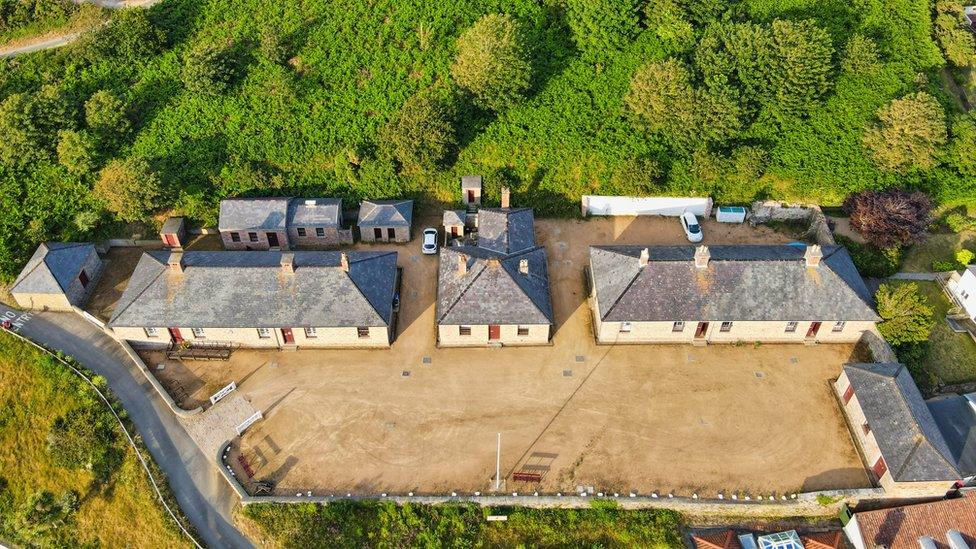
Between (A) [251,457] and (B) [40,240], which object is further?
(B) [40,240]

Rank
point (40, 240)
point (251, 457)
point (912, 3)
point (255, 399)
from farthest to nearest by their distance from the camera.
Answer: point (912, 3), point (40, 240), point (255, 399), point (251, 457)

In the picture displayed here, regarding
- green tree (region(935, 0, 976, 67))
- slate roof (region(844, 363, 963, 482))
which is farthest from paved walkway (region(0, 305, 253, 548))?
green tree (region(935, 0, 976, 67))

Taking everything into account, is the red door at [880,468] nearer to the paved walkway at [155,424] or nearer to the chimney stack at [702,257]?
the chimney stack at [702,257]

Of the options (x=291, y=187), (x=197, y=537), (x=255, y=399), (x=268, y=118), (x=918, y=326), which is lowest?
(x=197, y=537)

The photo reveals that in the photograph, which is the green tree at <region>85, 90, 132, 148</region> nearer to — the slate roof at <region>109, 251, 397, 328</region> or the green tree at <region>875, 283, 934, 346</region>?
the slate roof at <region>109, 251, 397, 328</region>

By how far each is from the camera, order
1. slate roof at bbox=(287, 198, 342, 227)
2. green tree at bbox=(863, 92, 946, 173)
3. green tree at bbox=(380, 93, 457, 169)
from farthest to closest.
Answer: green tree at bbox=(380, 93, 457, 169) → slate roof at bbox=(287, 198, 342, 227) → green tree at bbox=(863, 92, 946, 173)

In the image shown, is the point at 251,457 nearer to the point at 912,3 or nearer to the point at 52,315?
the point at 52,315

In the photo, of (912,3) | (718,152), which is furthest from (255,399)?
(912,3)

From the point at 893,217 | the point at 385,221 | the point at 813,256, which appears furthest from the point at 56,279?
the point at 893,217
